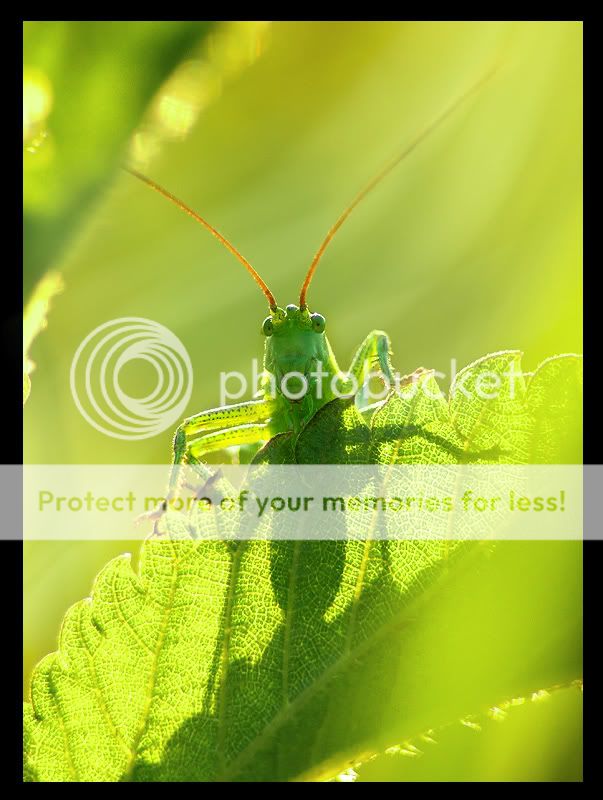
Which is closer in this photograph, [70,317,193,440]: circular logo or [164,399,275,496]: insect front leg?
[164,399,275,496]: insect front leg

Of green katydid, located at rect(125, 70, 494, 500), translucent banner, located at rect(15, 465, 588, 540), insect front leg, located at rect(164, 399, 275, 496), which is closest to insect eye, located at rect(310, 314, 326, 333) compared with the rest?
green katydid, located at rect(125, 70, 494, 500)

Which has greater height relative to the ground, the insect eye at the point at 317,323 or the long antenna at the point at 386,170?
the long antenna at the point at 386,170

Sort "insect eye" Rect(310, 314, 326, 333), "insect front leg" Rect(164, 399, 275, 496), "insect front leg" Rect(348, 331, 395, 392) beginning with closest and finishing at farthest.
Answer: "insect front leg" Rect(164, 399, 275, 496) < "insect front leg" Rect(348, 331, 395, 392) < "insect eye" Rect(310, 314, 326, 333)

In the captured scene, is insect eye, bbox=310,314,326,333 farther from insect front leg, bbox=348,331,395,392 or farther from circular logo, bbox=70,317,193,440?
circular logo, bbox=70,317,193,440

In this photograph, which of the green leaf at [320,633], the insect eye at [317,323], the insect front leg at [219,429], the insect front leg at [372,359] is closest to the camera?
the green leaf at [320,633]

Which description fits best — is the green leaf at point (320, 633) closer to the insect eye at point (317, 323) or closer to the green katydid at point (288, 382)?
the green katydid at point (288, 382)

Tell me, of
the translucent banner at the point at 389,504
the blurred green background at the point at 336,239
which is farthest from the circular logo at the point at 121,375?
the translucent banner at the point at 389,504

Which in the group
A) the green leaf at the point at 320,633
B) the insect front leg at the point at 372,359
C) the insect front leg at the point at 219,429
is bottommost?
the green leaf at the point at 320,633

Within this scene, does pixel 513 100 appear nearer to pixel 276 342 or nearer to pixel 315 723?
pixel 276 342

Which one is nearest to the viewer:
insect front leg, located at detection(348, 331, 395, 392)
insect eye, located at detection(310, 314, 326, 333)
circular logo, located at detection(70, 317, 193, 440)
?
insect front leg, located at detection(348, 331, 395, 392)
